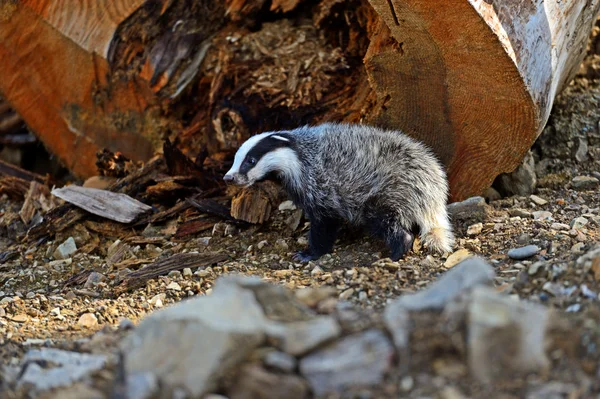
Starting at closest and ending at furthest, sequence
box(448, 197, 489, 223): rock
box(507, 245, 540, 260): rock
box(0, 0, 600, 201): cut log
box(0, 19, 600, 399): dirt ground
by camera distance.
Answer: box(0, 19, 600, 399): dirt ground → box(507, 245, 540, 260): rock → box(0, 0, 600, 201): cut log → box(448, 197, 489, 223): rock

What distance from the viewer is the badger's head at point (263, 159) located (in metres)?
4.55

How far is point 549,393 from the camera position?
2158 mm

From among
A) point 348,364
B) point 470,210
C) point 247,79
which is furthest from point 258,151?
point 348,364

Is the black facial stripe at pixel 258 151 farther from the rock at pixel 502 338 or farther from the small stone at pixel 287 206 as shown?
the rock at pixel 502 338

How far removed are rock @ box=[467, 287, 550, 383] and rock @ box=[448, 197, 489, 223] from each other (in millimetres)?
2311

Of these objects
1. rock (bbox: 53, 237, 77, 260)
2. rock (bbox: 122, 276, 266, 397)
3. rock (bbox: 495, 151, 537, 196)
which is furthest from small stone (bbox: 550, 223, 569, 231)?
rock (bbox: 53, 237, 77, 260)

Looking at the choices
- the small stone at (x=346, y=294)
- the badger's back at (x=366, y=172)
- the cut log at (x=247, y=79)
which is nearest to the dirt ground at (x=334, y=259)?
the small stone at (x=346, y=294)

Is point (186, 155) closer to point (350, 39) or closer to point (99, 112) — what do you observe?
point (99, 112)

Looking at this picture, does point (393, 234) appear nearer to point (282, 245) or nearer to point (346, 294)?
point (282, 245)

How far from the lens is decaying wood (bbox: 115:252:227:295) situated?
4.17m

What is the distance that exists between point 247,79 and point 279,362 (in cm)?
337

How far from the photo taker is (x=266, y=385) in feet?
7.19

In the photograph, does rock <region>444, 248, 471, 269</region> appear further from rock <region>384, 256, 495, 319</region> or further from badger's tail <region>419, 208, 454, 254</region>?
rock <region>384, 256, 495, 319</region>

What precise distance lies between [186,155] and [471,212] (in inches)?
86.1
